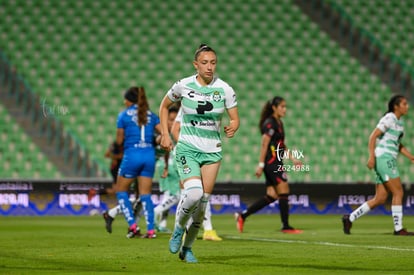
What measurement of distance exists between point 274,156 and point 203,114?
21.2 ft

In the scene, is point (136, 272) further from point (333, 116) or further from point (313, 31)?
point (313, 31)

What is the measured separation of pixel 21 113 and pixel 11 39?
2923 millimetres

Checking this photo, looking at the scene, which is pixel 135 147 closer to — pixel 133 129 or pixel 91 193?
pixel 133 129

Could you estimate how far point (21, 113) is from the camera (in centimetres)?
2595

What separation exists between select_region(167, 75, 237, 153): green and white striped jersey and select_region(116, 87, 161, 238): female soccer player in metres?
4.30

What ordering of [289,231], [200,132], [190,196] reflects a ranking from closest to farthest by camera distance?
[190,196]
[200,132]
[289,231]

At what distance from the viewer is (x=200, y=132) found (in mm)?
9945

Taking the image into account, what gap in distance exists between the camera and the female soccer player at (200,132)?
9.88 metres

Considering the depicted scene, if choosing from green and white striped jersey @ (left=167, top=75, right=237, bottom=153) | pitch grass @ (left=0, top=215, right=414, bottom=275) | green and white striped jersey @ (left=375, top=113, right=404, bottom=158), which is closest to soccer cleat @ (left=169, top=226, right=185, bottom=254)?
pitch grass @ (left=0, top=215, right=414, bottom=275)

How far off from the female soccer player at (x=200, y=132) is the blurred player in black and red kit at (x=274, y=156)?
234 inches

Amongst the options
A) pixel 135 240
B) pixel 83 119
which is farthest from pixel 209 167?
pixel 83 119

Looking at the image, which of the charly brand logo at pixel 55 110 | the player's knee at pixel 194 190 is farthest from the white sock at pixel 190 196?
the charly brand logo at pixel 55 110

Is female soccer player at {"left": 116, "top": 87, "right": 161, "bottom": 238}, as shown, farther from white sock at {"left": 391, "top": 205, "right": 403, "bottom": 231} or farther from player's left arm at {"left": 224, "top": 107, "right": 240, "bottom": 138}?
player's left arm at {"left": 224, "top": 107, "right": 240, "bottom": 138}

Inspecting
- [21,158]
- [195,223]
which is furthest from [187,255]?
[21,158]
